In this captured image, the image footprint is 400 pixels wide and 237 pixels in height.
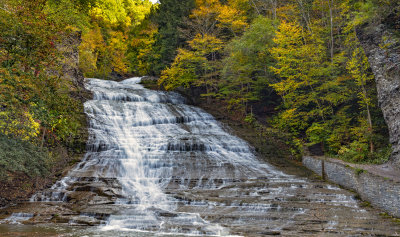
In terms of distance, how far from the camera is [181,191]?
10.7 meters

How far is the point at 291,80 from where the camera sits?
59.7 ft

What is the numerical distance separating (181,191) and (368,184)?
6.61 m

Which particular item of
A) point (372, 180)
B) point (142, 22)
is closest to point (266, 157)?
point (372, 180)

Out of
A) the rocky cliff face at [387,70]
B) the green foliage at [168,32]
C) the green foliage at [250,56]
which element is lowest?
the rocky cliff face at [387,70]

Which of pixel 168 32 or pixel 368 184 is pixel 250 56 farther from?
pixel 368 184

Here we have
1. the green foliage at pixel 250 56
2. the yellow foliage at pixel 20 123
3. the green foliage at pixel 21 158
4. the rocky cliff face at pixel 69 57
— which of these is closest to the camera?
the yellow foliage at pixel 20 123

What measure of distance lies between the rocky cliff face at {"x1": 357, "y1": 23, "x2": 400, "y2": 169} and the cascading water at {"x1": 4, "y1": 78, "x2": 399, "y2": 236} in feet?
15.3

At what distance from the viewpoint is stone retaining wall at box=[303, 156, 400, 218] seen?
811 cm

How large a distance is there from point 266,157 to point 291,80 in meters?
5.64

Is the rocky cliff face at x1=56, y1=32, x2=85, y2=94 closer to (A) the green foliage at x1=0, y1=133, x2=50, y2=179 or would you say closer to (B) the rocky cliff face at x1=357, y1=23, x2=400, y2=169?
(A) the green foliage at x1=0, y1=133, x2=50, y2=179

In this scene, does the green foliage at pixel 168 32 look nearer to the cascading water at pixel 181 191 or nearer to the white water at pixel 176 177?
the white water at pixel 176 177

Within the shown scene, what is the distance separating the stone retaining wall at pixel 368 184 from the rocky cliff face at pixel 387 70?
268 cm

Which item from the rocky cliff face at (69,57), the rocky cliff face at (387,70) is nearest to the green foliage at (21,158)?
the rocky cliff face at (69,57)

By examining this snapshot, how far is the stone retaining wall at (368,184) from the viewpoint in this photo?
319 inches
